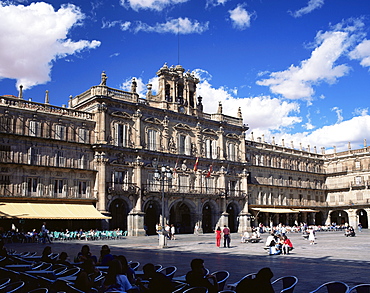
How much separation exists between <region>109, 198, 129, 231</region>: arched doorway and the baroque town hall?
0.36 feet

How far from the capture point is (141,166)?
46.7 metres

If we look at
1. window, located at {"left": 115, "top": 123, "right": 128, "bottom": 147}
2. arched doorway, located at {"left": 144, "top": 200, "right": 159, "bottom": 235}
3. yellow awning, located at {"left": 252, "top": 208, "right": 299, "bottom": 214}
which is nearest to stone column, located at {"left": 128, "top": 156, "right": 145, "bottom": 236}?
window, located at {"left": 115, "top": 123, "right": 128, "bottom": 147}

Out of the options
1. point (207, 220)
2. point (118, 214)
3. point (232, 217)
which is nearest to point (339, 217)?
point (232, 217)

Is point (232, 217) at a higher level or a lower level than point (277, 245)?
higher

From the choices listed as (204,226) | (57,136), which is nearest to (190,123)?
(204,226)

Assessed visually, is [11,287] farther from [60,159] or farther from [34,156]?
[60,159]

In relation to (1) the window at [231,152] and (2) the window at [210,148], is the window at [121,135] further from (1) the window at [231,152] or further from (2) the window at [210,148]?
(1) the window at [231,152]

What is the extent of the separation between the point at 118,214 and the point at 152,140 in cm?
935

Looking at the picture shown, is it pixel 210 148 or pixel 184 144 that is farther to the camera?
pixel 210 148

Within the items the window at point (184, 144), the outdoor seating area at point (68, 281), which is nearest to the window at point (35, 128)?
the window at point (184, 144)

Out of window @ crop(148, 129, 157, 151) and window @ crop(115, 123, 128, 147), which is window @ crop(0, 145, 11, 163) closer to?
window @ crop(115, 123, 128, 147)

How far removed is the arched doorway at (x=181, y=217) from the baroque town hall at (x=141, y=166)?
130 mm

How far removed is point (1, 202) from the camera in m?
37.0

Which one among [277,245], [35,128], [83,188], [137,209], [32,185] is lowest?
[277,245]
